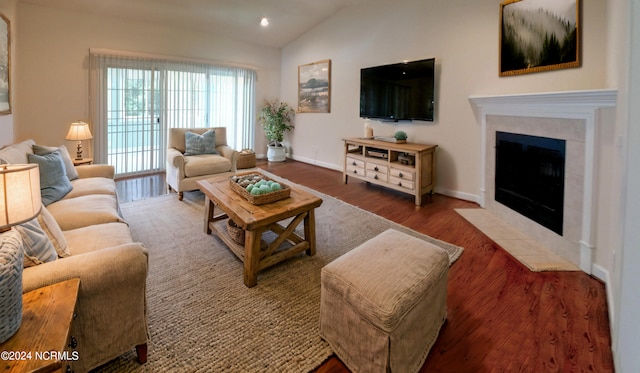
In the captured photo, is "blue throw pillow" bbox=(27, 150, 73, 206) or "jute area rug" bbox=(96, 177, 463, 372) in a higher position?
"blue throw pillow" bbox=(27, 150, 73, 206)

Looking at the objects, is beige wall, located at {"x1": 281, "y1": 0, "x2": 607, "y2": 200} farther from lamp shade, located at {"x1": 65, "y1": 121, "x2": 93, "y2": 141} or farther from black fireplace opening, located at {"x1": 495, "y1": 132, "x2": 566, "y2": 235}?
lamp shade, located at {"x1": 65, "y1": 121, "x2": 93, "y2": 141}

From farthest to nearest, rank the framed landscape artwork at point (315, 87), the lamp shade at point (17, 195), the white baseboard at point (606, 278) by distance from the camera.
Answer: the framed landscape artwork at point (315, 87), the white baseboard at point (606, 278), the lamp shade at point (17, 195)

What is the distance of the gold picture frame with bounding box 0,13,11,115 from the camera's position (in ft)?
10.6

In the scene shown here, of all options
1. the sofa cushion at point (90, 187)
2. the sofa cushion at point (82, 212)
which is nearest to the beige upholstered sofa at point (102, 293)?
the sofa cushion at point (82, 212)

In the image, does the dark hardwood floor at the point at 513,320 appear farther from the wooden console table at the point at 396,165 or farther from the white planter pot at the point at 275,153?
the white planter pot at the point at 275,153

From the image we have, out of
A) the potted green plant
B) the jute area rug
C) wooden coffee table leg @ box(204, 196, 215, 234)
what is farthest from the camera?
the potted green plant

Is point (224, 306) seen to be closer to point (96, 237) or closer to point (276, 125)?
point (96, 237)

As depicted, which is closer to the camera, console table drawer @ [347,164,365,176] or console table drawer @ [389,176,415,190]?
console table drawer @ [389,176,415,190]

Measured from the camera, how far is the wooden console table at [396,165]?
159 inches

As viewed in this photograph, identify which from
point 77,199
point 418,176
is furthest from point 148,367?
point 418,176

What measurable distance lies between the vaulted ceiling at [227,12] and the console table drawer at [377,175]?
2.76 m

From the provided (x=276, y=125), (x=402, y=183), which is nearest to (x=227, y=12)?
(x=276, y=125)

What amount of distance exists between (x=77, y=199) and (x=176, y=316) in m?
1.44

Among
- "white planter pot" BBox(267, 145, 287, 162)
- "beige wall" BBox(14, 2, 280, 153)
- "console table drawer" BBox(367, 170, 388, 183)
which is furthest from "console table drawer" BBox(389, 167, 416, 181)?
"beige wall" BBox(14, 2, 280, 153)
